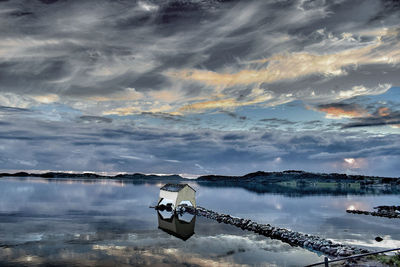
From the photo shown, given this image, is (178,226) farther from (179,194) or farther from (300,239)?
(300,239)

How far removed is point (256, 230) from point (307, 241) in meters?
12.0

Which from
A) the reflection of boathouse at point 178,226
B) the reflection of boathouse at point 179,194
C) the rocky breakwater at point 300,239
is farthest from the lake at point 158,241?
the reflection of boathouse at point 179,194

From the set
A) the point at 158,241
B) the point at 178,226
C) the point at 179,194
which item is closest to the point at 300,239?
the point at 158,241

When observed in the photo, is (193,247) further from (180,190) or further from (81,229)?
(180,190)

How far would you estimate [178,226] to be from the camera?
55875 millimetres

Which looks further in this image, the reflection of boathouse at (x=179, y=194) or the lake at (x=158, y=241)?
the reflection of boathouse at (x=179, y=194)

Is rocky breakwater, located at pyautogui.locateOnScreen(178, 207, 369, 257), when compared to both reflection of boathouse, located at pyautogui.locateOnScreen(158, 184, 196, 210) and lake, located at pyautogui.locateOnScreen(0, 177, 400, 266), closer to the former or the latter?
lake, located at pyautogui.locateOnScreen(0, 177, 400, 266)

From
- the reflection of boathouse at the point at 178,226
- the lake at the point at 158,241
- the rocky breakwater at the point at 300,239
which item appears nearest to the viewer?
the lake at the point at 158,241

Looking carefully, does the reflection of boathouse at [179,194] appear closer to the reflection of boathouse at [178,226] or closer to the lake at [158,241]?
the reflection of boathouse at [178,226]

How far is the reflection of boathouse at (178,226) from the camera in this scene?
1914 inches

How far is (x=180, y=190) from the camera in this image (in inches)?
2879

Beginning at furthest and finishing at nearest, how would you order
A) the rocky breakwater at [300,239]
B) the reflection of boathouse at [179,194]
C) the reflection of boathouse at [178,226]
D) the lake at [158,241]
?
the reflection of boathouse at [179,194]
the reflection of boathouse at [178,226]
the rocky breakwater at [300,239]
the lake at [158,241]

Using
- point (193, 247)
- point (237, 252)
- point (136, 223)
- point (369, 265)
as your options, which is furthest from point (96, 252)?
point (369, 265)

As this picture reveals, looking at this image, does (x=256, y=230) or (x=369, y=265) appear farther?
(x=256, y=230)
